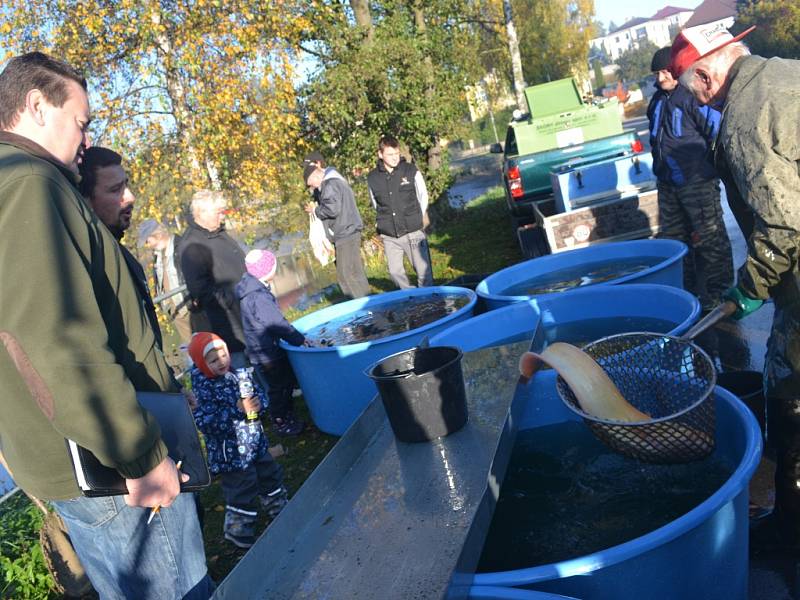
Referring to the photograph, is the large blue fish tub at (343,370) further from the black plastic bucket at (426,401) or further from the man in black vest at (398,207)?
the man in black vest at (398,207)

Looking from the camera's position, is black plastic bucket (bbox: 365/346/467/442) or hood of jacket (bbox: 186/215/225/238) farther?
hood of jacket (bbox: 186/215/225/238)

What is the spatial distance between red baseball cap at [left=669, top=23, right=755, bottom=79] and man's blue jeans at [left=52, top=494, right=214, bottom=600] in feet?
8.69

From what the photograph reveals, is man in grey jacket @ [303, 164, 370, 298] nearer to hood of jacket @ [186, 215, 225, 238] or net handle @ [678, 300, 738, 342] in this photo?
hood of jacket @ [186, 215, 225, 238]

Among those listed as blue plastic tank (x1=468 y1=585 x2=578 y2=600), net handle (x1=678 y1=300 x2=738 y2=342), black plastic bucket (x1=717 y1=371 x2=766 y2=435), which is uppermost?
net handle (x1=678 y1=300 x2=738 y2=342)

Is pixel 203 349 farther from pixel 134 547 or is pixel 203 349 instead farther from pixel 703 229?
pixel 703 229

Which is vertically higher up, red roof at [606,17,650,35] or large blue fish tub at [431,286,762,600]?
red roof at [606,17,650,35]

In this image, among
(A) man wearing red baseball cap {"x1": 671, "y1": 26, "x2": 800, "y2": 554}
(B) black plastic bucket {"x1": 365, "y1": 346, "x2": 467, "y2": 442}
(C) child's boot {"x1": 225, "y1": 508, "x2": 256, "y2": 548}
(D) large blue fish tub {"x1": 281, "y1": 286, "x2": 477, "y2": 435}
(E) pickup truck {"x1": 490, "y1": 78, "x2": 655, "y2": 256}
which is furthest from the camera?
(E) pickup truck {"x1": 490, "y1": 78, "x2": 655, "y2": 256}

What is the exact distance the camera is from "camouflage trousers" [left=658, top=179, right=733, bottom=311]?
5691 millimetres

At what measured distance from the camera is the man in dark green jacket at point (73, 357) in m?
1.68

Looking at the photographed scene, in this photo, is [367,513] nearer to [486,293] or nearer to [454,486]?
[454,486]

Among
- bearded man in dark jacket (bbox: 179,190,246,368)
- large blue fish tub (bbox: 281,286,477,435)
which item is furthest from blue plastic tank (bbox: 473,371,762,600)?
bearded man in dark jacket (bbox: 179,190,246,368)

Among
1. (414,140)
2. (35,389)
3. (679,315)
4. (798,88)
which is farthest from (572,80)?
(35,389)

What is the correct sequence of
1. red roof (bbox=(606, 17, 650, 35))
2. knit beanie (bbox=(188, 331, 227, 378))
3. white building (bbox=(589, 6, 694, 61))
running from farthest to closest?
red roof (bbox=(606, 17, 650, 35)) → white building (bbox=(589, 6, 694, 61)) → knit beanie (bbox=(188, 331, 227, 378))

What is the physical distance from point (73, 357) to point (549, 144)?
34.7ft
